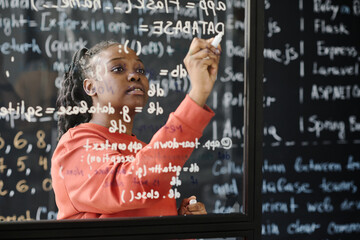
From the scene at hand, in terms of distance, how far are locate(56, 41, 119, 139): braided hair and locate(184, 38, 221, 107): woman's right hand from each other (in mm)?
358

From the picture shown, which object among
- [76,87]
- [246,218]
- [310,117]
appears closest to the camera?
[76,87]

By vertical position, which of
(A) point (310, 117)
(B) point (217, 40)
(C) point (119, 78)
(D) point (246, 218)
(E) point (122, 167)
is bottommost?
(D) point (246, 218)

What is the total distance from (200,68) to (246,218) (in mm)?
691

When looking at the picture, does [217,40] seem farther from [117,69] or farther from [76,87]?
[76,87]

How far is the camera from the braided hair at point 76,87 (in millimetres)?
1427

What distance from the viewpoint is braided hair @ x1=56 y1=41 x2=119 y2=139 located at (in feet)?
4.68

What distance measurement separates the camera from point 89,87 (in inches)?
56.9

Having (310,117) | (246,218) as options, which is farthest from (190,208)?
(310,117)

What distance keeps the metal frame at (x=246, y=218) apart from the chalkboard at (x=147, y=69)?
35 mm

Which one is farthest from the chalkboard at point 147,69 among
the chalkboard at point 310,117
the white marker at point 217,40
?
the chalkboard at point 310,117

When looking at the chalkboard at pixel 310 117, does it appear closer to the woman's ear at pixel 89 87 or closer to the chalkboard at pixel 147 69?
the chalkboard at pixel 147 69

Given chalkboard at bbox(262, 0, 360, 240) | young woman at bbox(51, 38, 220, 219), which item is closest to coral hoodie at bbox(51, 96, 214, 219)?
young woman at bbox(51, 38, 220, 219)

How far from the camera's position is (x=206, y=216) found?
1.51m

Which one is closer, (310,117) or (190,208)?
(190,208)
